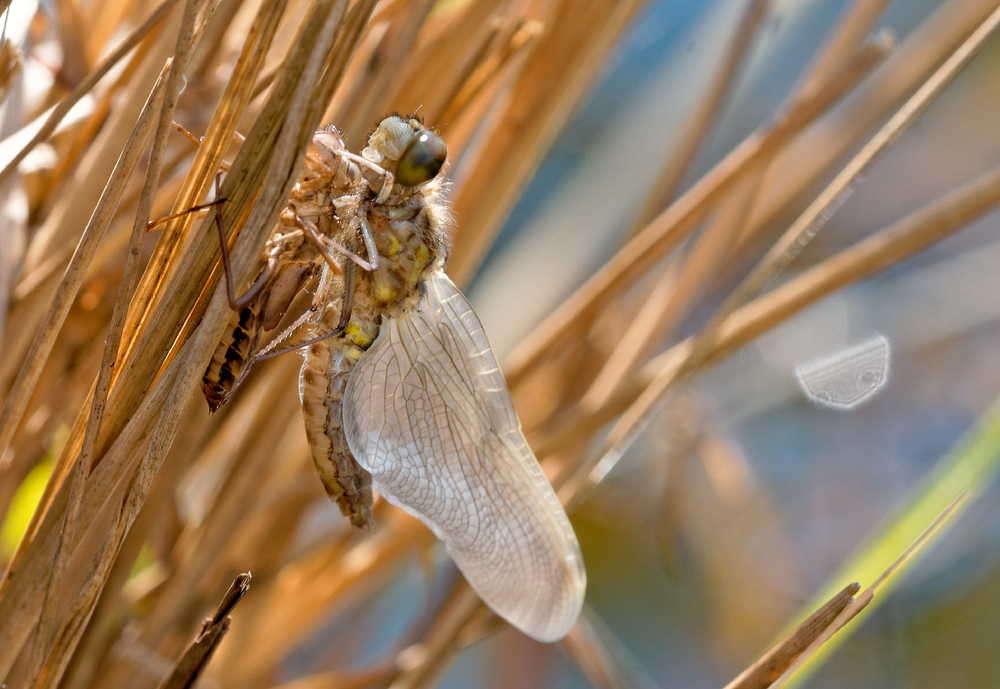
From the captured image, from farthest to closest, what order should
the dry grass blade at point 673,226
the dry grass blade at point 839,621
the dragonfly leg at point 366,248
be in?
the dry grass blade at point 673,226
the dragonfly leg at point 366,248
the dry grass blade at point 839,621

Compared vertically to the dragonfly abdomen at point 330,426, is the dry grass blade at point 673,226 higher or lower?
higher

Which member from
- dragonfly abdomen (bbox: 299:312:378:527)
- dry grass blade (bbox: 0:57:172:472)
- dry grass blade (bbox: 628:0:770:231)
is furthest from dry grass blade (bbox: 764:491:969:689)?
dry grass blade (bbox: 628:0:770:231)

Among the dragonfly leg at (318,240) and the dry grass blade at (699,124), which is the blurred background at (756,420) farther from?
the dragonfly leg at (318,240)

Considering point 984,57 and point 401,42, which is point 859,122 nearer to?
point 401,42

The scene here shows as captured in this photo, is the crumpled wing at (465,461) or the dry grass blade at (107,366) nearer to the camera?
the dry grass blade at (107,366)

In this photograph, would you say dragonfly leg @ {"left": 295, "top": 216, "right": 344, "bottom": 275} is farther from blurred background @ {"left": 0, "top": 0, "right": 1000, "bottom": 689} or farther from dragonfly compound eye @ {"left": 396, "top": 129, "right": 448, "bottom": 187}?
blurred background @ {"left": 0, "top": 0, "right": 1000, "bottom": 689}

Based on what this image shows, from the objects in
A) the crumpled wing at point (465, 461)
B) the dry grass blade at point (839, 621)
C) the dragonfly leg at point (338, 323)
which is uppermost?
the dry grass blade at point (839, 621)

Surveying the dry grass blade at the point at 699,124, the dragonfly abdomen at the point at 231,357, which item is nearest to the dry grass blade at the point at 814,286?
the dry grass blade at the point at 699,124
